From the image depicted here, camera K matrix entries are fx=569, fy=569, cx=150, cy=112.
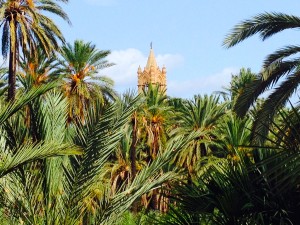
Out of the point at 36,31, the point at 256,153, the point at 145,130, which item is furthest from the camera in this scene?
the point at 145,130

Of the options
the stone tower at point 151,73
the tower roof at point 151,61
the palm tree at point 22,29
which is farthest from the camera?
the tower roof at point 151,61

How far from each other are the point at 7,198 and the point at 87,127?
1.37m

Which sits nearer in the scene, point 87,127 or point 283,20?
point 87,127

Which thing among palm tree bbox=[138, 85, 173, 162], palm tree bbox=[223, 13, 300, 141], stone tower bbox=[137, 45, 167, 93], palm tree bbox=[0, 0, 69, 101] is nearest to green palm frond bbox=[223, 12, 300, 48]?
palm tree bbox=[223, 13, 300, 141]

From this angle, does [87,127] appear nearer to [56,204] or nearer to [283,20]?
[56,204]

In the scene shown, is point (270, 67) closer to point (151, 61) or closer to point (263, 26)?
point (263, 26)

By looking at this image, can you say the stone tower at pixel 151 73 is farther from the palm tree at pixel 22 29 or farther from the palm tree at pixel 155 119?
the palm tree at pixel 22 29

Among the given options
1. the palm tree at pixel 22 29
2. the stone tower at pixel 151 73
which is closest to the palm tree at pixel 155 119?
the palm tree at pixel 22 29

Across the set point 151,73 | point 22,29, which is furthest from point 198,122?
point 151,73

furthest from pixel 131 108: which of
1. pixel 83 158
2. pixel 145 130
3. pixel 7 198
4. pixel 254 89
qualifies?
pixel 145 130

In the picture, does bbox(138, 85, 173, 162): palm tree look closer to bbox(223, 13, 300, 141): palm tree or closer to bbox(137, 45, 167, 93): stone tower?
bbox(223, 13, 300, 141): palm tree

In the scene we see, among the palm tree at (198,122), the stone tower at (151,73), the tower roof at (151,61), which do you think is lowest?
the palm tree at (198,122)

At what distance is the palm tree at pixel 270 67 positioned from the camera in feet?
40.8

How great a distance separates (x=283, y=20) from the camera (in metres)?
12.6
